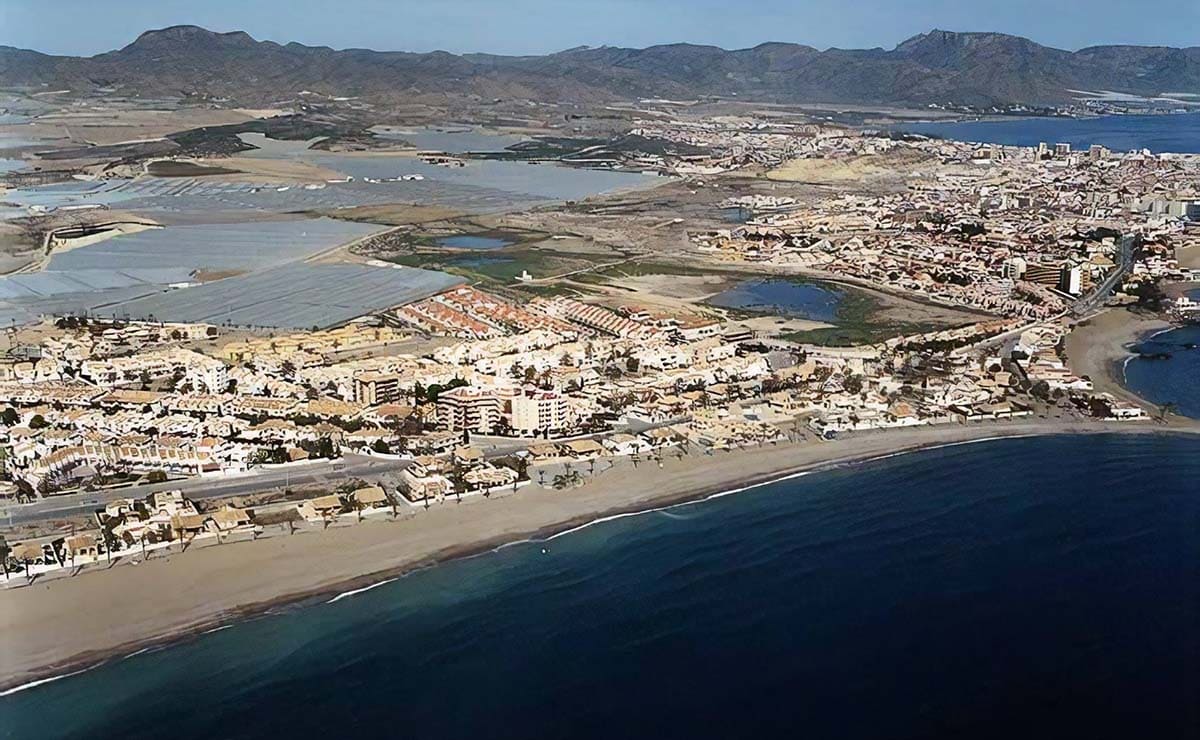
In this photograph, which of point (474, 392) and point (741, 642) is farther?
point (474, 392)

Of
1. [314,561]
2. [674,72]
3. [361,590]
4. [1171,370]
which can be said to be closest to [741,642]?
[361,590]

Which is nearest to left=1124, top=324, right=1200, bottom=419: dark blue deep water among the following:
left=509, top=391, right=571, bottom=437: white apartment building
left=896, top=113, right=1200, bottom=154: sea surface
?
left=509, top=391, right=571, bottom=437: white apartment building

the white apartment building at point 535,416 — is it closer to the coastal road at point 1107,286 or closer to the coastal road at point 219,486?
the coastal road at point 219,486

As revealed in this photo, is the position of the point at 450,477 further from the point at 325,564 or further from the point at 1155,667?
the point at 1155,667

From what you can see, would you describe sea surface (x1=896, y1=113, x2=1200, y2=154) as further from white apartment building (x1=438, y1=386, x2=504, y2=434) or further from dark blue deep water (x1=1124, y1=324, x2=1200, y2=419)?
white apartment building (x1=438, y1=386, x2=504, y2=434)

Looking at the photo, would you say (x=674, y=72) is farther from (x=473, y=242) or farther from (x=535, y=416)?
(x=535, y=416)

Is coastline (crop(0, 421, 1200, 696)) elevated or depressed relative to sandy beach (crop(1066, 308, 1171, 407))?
depressed
